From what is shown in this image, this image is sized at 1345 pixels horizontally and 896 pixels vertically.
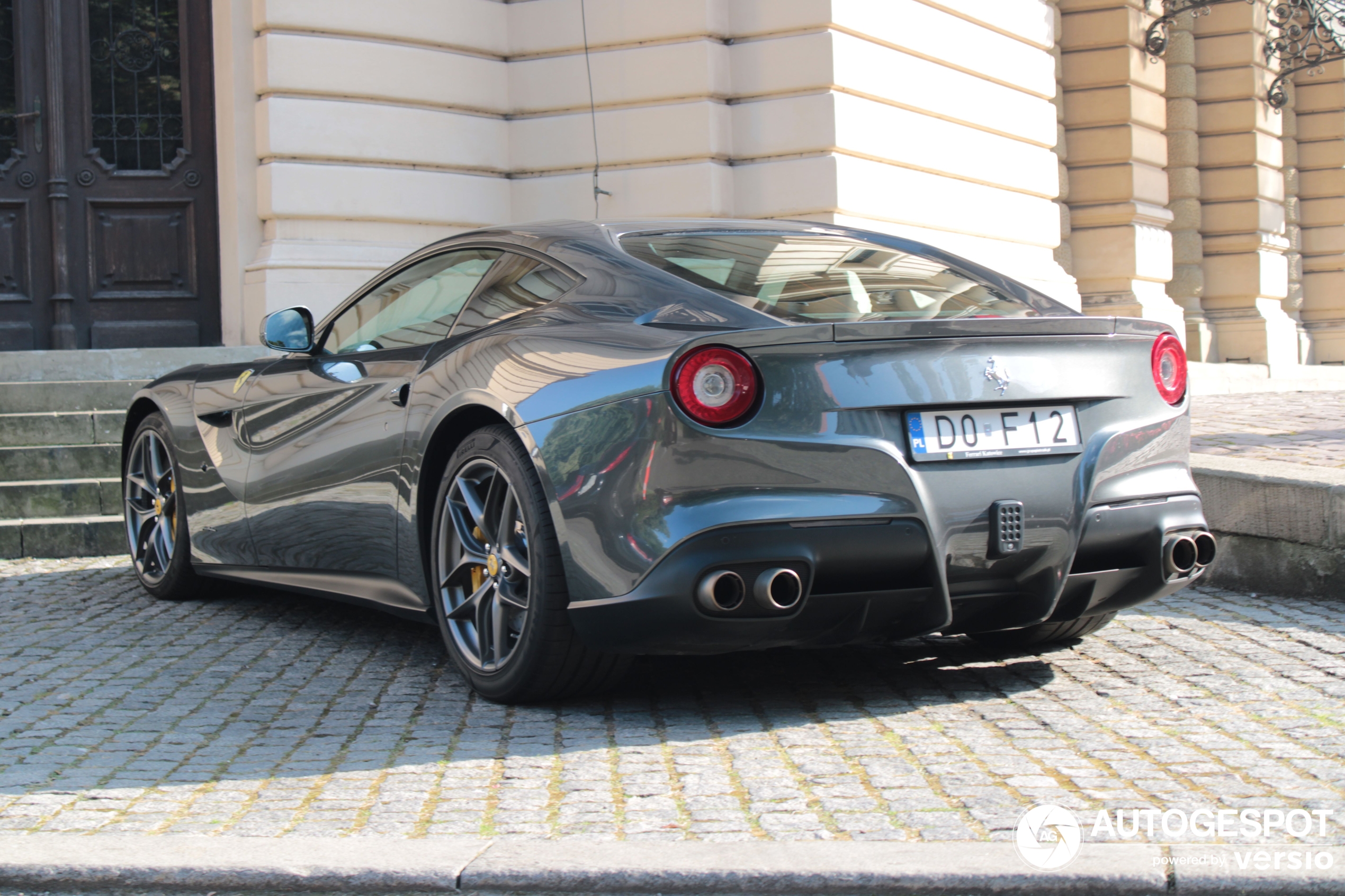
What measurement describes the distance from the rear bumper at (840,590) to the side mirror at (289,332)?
183cm

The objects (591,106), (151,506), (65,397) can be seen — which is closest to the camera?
(151,506)

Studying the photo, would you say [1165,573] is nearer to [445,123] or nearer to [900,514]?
Result: [900,514]

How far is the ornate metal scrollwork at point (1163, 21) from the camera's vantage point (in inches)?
762

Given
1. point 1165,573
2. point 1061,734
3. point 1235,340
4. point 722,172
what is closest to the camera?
point 1061,734

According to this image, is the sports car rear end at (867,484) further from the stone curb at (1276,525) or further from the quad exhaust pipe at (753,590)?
the stone curb at (1276,525)

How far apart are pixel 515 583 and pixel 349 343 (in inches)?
54.6

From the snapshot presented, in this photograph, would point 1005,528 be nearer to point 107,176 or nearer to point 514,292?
point 514,292

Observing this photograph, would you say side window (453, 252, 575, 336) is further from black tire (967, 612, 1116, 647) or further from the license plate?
black tire (967, 612, 1116, 647)

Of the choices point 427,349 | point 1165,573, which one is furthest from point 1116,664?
point 427,349

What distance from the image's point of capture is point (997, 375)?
142 inches

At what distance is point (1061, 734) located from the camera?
11.5 ft

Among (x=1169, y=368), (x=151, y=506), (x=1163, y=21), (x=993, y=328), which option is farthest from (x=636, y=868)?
(x=1163, y=21)

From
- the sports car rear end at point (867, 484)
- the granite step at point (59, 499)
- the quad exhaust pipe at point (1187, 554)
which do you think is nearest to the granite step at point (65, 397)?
the granite step at point (59, 499)

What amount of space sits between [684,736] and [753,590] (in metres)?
0.45
